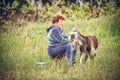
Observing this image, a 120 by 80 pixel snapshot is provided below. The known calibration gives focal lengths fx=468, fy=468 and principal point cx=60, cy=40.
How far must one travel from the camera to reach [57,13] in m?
5.29

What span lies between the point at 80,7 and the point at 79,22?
17 cm

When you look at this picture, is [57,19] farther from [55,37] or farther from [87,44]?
[87,44]

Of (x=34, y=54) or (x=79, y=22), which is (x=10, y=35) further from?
(x=79, y=22)

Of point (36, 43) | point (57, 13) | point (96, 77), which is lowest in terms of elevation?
point (96, 77)

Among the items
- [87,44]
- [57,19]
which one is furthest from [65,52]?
[57,19]

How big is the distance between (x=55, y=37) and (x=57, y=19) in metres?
0.21

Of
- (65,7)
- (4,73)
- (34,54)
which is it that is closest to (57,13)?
(65,7)

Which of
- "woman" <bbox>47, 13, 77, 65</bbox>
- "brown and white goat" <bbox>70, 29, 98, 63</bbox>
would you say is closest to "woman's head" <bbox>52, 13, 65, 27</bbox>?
"woman" <bbox>47, 13, 77, 65</bbox>

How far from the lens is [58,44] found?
5.27 metres

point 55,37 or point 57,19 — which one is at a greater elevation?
point 57,19

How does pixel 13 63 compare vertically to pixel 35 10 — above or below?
below

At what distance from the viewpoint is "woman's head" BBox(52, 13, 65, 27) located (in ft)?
17.3

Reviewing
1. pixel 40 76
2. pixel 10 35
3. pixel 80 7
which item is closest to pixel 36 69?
pixel 40 76

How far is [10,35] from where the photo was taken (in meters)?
5.30
